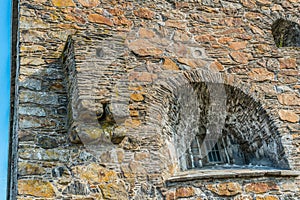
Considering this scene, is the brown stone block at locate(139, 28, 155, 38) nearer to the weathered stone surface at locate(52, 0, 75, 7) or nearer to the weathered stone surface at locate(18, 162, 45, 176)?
the weathered stone surface at locate(52, 0, 75, 7)

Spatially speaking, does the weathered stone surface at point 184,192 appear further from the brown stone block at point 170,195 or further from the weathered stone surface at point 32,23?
the weathered stone surface at point 32,23

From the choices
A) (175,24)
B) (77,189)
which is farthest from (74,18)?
(77,189)

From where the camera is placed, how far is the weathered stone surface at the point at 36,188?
3688mm

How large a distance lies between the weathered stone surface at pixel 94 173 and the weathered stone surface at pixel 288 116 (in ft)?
7.17

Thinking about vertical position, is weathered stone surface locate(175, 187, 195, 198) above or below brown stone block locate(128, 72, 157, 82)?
below

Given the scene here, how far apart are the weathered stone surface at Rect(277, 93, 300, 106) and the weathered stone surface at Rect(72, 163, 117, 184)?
2326 millimetres

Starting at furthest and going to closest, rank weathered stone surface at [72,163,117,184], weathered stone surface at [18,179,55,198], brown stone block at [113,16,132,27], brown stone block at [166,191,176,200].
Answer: brown stone block at [113,16,132,27], brown stone block at [166,191,176,200], weathered stone surface at [72,163,117,184], weathered stone surface at [18,179,55,198]

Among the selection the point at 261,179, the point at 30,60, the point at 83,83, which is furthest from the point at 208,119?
the point at 30,60

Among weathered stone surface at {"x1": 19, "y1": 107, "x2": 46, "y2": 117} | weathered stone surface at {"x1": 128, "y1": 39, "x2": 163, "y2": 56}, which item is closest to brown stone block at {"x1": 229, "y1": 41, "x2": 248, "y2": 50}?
weathered stone surface at {"x1": 128, "y1": 39, "x2": 163, "y2": 56}

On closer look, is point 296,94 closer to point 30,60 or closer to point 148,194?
point 148,194

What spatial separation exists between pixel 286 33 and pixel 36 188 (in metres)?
4.24

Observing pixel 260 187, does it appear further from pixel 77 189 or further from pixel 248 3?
pixel 248 3

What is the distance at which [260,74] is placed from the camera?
516cm

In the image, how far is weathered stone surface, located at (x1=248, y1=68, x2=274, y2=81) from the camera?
5.12 metres
